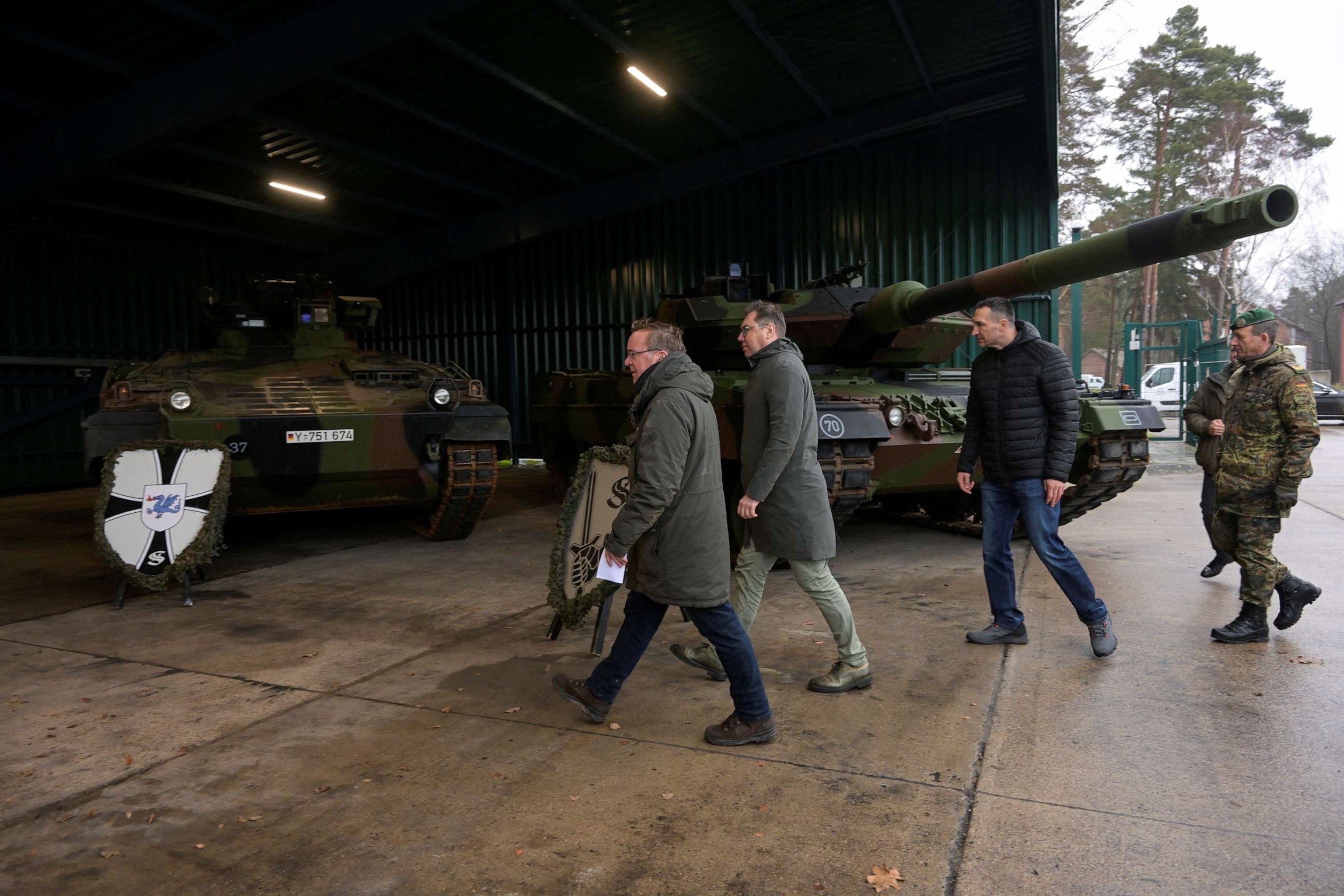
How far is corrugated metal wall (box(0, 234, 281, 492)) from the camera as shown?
13688mm

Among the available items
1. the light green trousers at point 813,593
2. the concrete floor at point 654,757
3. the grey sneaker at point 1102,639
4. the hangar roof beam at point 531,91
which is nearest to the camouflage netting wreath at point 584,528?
the concrete floor at point 654,757

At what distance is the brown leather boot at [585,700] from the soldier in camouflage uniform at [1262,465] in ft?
10.8

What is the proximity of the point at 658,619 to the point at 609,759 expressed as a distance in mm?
555

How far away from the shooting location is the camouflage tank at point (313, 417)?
22.8 ft

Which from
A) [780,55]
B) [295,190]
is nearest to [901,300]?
[780,55]

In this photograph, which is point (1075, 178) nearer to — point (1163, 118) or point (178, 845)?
point (1163, 118)

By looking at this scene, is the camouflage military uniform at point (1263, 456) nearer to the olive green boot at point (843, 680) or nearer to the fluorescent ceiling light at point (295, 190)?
the olive green boot at point (843, 680)

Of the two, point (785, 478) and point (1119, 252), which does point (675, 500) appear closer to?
point (785, 478)

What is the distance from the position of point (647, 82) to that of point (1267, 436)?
8.86 meters

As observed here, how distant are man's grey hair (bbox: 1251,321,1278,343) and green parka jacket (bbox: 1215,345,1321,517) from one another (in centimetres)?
8

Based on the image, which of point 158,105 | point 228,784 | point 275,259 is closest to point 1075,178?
point 275,259

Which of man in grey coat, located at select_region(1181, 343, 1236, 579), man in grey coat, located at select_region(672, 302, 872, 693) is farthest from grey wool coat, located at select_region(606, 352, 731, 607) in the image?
man in grey coat, located at select_region(1181, 343, 1236, 579)

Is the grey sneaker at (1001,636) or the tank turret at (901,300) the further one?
the grey sneaker at (1001,636)

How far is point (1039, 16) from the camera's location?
10.4 m
